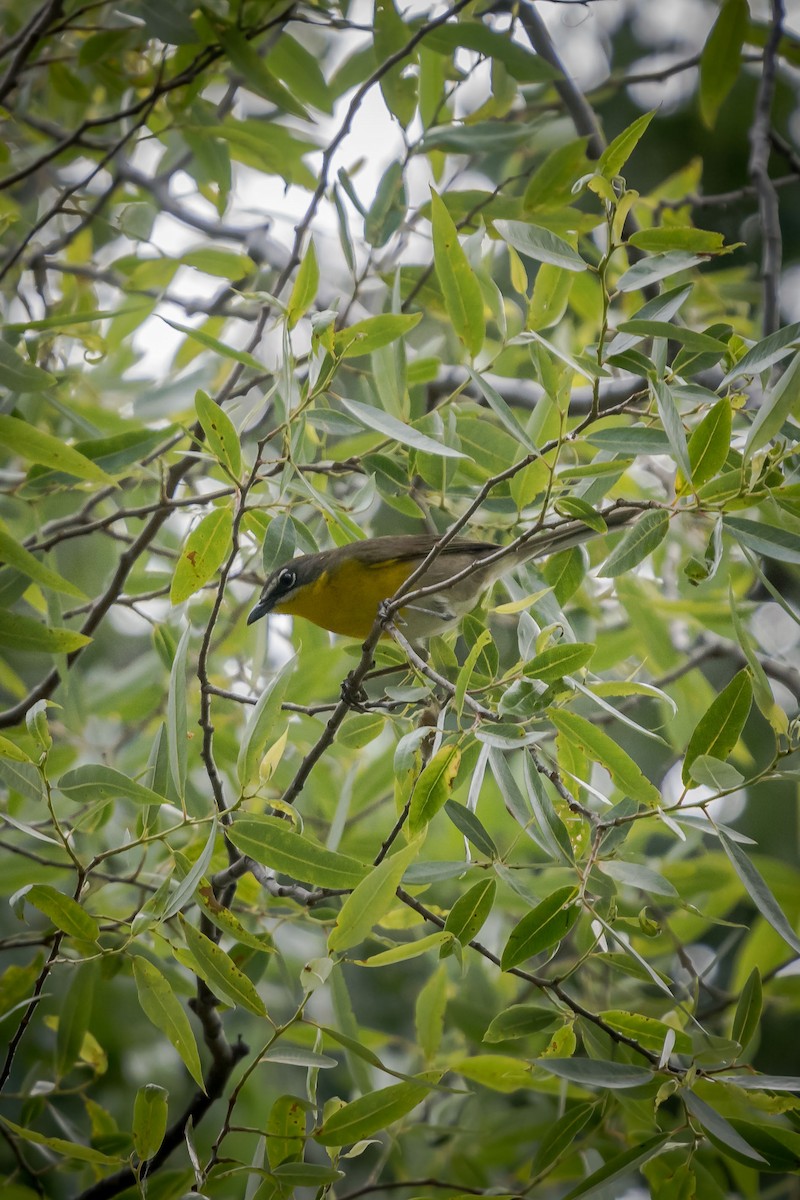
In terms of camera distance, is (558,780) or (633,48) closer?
(558,780)

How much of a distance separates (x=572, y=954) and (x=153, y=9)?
4.76 m

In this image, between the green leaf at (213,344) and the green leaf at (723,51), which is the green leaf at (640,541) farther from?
the green leaf at (723,51)

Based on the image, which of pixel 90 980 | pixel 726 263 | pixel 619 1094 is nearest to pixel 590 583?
pixel 619 1094

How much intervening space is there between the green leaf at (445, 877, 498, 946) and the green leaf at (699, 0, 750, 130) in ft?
9.98

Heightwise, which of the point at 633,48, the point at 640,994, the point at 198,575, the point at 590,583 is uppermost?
the point at 633,48

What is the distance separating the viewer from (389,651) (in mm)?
3215

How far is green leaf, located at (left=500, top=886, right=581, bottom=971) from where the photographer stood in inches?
84.6

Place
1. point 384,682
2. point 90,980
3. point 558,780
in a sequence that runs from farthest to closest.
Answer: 1. point 384,682
2. point 90,980
3. point 558,780

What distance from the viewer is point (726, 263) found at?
28.6 feet

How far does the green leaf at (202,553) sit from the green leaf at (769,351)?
1.27 m

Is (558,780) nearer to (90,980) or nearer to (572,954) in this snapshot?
(90,980)

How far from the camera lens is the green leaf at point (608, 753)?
7.00 ft

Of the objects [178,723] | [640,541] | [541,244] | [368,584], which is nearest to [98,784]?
[178,723]

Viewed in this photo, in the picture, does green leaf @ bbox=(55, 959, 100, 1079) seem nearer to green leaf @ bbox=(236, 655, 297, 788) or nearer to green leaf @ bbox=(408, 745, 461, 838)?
green leaf @ bbox=(236, 655, 297, 788)
